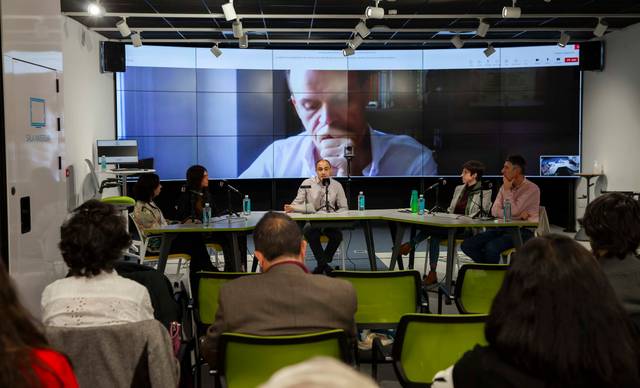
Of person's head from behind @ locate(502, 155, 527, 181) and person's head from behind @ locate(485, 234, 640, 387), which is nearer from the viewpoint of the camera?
person's head from behind @ locate(485, 234, 640, 387)

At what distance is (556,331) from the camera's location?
1498mm

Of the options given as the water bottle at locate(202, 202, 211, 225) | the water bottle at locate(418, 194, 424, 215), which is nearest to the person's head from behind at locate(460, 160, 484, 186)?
the water bottle at locate(418, 194, 424, 215)

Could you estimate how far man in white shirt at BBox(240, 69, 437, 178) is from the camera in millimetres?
11445

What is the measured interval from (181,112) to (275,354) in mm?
9168

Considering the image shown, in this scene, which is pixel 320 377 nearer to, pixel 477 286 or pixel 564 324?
pixel 564 324

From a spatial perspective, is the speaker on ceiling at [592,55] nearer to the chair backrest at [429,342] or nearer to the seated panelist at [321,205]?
the seated panelist at [321,205]

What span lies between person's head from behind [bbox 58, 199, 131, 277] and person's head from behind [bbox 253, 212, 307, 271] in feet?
1.94

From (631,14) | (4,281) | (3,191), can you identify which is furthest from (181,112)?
(4,281)

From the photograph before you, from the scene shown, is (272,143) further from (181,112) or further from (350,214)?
(350,214)

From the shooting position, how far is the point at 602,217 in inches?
109

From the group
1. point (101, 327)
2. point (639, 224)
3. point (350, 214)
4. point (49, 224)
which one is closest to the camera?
point (101, 327)

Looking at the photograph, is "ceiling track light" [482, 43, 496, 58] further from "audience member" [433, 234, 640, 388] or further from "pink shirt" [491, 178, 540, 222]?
"audience member" [433, 234, 640, 388]

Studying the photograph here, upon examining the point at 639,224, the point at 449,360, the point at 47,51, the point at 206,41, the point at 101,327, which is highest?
the point at 206,41

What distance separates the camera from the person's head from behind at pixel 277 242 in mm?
2932
